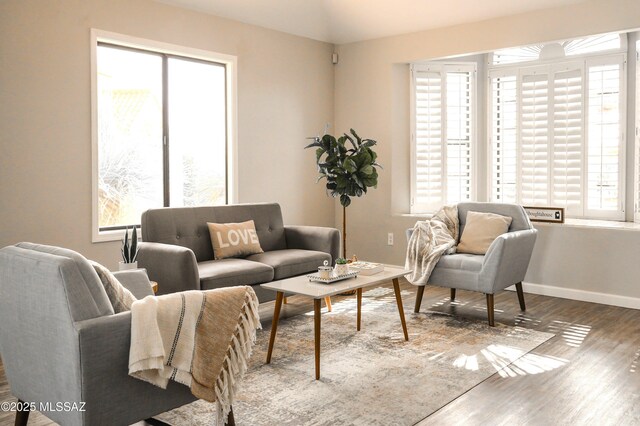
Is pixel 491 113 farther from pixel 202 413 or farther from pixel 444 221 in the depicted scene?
pixel 202 413

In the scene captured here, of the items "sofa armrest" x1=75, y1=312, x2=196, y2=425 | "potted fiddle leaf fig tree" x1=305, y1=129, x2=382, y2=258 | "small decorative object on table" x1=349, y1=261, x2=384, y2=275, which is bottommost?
"sofa armrest" x1=75, y1=312, x2=196, y2=425

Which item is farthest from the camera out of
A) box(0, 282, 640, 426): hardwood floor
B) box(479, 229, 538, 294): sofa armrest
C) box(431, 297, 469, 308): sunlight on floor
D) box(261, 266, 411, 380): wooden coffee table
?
box(431, 297, 469, 308): sunlight on floor

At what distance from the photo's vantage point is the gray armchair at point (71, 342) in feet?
6.68

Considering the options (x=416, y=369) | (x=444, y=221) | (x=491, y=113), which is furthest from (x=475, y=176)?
(x=416, y=369)

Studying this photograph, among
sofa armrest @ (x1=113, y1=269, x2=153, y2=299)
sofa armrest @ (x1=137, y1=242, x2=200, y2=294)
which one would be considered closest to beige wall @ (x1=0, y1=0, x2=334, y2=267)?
sofa armrest @ (x1=137, y1=242, x2=200, y2=294)

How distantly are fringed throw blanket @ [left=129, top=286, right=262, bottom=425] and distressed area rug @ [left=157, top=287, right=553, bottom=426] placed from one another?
0.56m

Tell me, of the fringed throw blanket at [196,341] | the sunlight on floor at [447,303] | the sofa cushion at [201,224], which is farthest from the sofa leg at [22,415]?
the sunlight on floor at [447,303]

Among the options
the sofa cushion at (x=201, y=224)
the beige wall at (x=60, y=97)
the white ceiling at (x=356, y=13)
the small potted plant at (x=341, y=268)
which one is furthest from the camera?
the white ceiling at (x=356, y=13)

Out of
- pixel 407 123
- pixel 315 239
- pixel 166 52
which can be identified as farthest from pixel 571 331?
pixel 166 52

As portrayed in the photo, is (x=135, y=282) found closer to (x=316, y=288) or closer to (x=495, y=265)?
(x=316, y=288)

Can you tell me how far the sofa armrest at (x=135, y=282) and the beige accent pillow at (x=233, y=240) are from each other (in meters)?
1.62

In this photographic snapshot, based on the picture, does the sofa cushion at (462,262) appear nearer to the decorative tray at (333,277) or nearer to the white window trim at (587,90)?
the decorative tray at (333,277)

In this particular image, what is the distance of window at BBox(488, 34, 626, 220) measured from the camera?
544 cm

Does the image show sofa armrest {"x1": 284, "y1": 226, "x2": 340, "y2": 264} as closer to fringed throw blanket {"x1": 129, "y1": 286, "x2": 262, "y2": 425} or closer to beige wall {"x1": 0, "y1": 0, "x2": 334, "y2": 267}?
beige wall {"x1": 0, "y1": 0, "x2": 334, "y2": 267}
